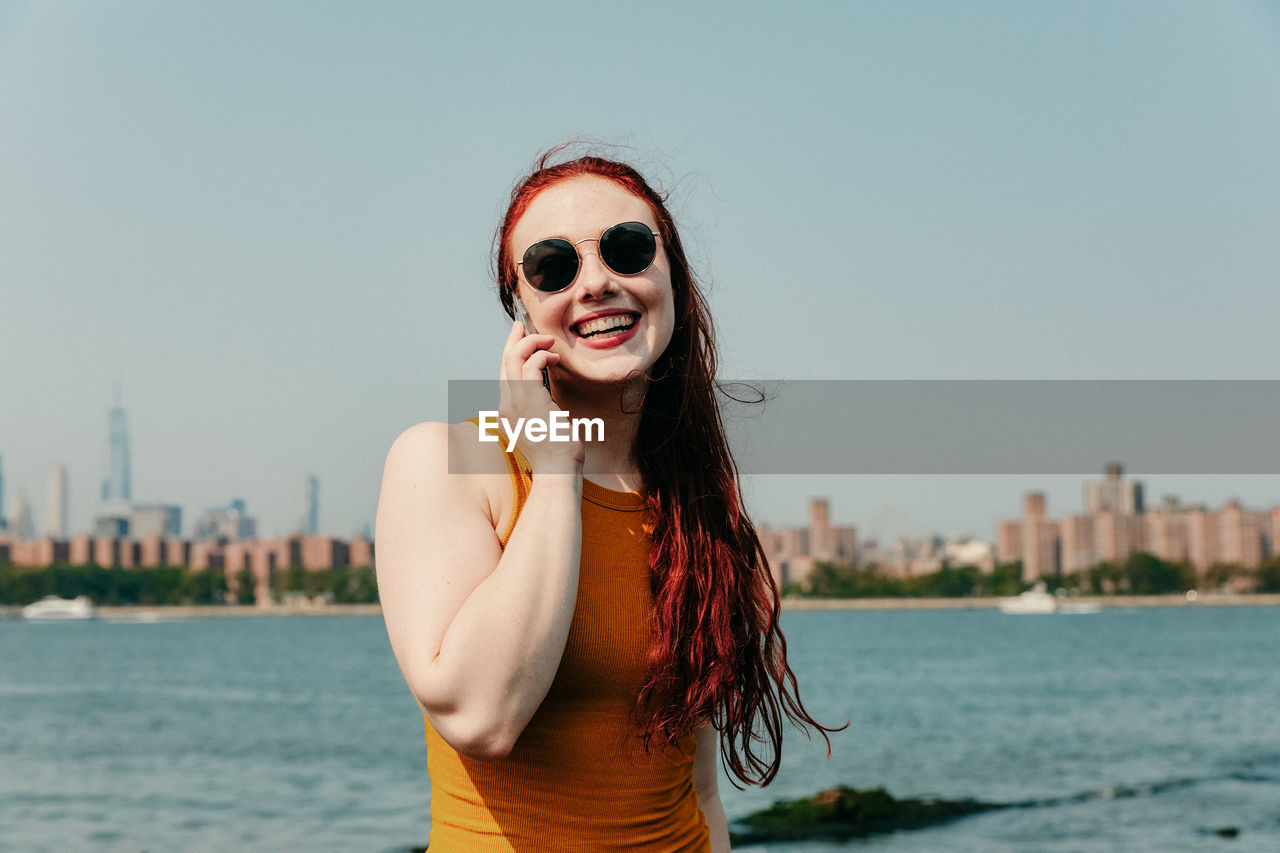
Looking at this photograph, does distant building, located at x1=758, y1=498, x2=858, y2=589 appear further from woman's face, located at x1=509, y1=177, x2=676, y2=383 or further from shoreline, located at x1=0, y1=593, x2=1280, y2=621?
woman's face, located at x1=509, y1=177, x2=676, y2=383

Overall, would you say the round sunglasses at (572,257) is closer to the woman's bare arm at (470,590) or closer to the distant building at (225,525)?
the woman's bare arm at (470,590)

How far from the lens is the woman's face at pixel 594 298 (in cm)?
195

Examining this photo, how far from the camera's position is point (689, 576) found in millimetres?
1988

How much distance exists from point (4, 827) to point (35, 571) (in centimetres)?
10814

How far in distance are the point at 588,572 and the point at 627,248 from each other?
56 centimetres

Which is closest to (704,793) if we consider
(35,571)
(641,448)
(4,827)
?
(641,448)

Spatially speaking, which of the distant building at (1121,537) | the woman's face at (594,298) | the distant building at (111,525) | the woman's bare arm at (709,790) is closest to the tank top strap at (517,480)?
the woman's face at (594,298)

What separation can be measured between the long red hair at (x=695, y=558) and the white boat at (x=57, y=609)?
132 m

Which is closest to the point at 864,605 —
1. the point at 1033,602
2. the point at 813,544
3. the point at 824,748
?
the point at 813,544

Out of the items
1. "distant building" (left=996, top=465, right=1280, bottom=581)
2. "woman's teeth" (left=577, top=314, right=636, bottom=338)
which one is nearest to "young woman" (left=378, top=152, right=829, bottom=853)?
"woman's teeth" (left=577, top=314, right=636, bottom=338)

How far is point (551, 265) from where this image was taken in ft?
6.49

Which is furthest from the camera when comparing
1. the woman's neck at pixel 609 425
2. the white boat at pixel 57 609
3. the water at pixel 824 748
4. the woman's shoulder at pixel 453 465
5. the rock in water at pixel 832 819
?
the white boat at pixel 57 609

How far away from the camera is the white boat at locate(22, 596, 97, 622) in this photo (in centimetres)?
11906

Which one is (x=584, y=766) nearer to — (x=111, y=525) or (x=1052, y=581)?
(x=1052, y=581)
